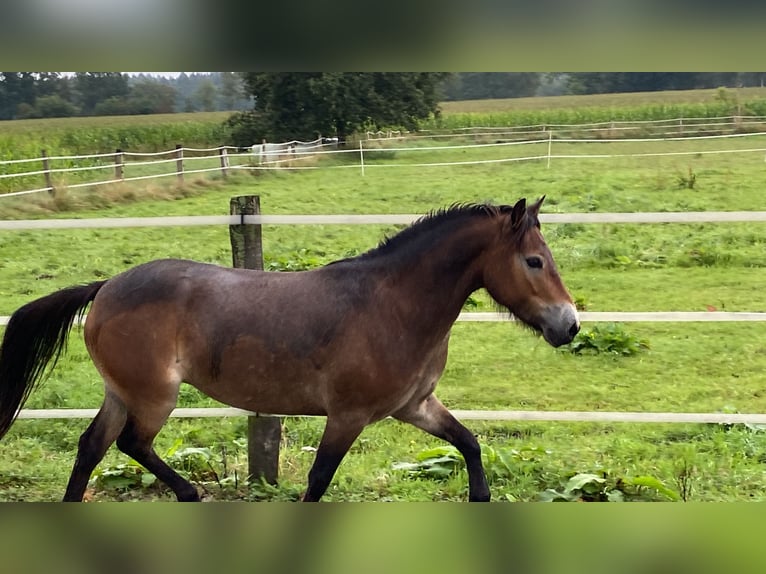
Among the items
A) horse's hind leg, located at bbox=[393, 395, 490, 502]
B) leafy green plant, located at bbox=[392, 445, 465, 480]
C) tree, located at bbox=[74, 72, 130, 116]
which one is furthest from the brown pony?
tree, located at bbox=[74, 72, 130, 116]

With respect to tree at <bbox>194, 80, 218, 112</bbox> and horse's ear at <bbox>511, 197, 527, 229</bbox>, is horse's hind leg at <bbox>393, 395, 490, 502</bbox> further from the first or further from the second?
tree at <bbox>194, 80, 218, 112</bbox>

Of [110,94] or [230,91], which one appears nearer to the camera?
[230,91]

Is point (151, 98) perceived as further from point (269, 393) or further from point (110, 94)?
point (269, 393)

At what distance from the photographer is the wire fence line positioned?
4.88m

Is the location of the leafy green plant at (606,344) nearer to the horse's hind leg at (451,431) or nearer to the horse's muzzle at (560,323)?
the horse's hind leg at (451,431)

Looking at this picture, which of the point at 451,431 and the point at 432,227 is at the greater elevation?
the point at 432,227

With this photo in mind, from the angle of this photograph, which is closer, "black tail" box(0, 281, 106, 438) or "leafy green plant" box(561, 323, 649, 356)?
"black tail" box(0, 281, 106, 438)

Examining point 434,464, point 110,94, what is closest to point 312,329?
point 434,464

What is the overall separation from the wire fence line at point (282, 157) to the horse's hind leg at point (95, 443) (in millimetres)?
A: 1783

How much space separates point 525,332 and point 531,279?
8.35ft

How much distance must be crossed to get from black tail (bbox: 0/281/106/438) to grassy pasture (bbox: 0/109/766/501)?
2.20ft

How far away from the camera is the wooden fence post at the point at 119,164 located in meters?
5.53

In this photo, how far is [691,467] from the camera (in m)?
3.81

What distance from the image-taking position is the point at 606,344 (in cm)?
539
